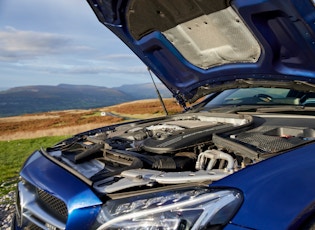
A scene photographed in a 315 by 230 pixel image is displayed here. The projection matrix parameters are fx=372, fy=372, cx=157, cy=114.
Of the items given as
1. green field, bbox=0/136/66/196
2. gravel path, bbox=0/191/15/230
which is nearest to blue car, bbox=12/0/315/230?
gravel path, bbox=0/191/15/230

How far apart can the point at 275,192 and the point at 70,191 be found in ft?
3.55

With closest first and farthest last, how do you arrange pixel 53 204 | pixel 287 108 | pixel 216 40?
pixel 53 204
pixel 287 108
pixel 216 40

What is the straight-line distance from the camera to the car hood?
108 inches

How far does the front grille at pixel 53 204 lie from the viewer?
6.76 feet

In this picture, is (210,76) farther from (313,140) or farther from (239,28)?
(313,140)

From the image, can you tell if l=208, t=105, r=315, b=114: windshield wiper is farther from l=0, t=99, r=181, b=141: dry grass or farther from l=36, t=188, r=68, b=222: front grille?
l=0, t=99, r=181, b=141: dry grass

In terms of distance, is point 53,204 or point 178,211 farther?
point 53,204

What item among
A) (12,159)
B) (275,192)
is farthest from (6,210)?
(12,159)

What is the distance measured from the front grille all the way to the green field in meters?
2.03

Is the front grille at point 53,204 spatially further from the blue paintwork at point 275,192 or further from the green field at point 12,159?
the green field at point 12,159

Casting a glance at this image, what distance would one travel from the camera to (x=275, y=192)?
5.80 feet

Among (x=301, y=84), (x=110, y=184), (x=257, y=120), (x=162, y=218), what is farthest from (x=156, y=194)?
(x=301, y=84)

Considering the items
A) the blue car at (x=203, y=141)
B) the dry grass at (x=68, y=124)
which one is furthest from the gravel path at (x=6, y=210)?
the dry grass at (x=68, y=124)

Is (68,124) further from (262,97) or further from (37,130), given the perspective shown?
(262,97)
